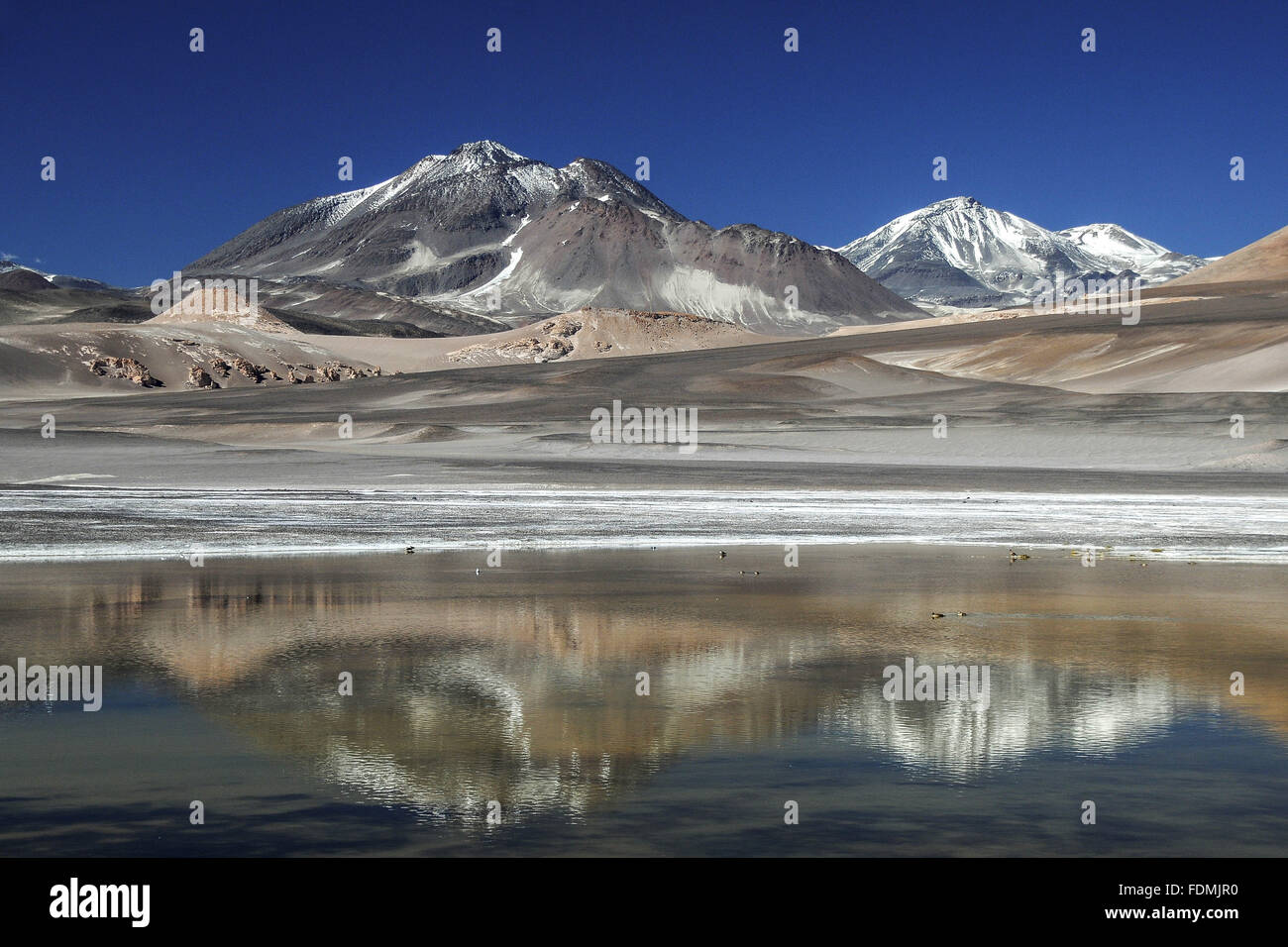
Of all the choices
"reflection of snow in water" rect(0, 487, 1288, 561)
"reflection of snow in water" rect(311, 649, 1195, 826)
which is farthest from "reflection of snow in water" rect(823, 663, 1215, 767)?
"reflection of snow in water" rect(0, 487, 1288, 561)

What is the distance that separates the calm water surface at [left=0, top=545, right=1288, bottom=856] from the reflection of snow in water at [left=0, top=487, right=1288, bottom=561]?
5.25 metres

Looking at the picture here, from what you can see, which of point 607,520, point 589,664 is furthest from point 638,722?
point 607,520

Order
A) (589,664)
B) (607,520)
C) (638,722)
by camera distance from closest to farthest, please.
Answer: (638,722)
(589,664)
(607,520)

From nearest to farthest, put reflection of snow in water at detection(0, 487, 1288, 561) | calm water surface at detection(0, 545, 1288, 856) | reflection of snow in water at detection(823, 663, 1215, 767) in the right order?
calm water surface at detection(0, 545, 1288, 856), reflection of snow in water at detection(823, 663, 1215, 767), reflection of snow in water at detection(0, 487, 1288, 561)

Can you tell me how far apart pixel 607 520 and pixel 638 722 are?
16110 millimetres

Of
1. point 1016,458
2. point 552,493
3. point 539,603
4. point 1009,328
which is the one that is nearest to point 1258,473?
point 1016,458

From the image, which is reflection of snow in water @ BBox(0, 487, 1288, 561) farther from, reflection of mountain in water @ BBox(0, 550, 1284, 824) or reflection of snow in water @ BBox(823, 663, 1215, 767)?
reflection of snow in water @ BBox(823, 663, 1215, 767)

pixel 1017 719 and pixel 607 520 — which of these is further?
pixel 607 520

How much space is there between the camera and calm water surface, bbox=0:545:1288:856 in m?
5.89

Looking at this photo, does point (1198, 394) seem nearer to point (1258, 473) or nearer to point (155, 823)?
point (1258, 473)

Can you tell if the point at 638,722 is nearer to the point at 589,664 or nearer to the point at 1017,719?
the point at 589,664

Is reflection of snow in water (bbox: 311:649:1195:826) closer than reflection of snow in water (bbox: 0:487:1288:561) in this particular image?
Yes

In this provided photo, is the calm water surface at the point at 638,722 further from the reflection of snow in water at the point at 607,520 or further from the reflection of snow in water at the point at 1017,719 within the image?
the reflection of snow in water at the point at 607,520

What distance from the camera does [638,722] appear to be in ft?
26.0
